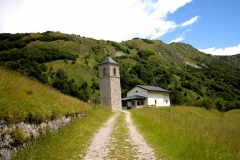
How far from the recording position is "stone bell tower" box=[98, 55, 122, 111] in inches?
1786

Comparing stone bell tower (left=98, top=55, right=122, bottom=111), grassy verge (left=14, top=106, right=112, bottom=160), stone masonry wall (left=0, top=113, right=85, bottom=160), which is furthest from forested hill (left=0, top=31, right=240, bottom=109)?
stone masonry wall (left=0, top=113, right=85, bottom=160)

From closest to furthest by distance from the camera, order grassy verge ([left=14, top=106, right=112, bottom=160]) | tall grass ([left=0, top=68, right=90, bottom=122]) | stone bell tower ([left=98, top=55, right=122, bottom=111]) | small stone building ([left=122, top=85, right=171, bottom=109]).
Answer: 1. tall grass ([left=0, top=68, right=90, bottom=122])
2. grassy verge ([left=14, top=106, right=112, bottom=160])
3. stone bell tower ([left=98, top=55, right=122, bottom=111])
4. small stone building ([left=122, top=85, right=171, bottom=109])

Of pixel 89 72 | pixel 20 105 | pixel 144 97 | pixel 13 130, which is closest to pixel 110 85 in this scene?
pixel 144 97

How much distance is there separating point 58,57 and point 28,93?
105564 millimetres

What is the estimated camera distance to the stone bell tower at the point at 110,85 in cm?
4538

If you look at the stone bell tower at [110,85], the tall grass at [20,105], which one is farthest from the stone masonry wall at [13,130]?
the stone bell tower at [110,85]

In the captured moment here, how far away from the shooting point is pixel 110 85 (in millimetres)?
45375

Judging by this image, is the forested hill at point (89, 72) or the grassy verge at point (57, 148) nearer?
the grassy verge at point (57, 148)

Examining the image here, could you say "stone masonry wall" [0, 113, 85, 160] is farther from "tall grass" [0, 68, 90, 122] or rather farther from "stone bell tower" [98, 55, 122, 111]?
"stone bell tower" [98, 55, 122, 111]

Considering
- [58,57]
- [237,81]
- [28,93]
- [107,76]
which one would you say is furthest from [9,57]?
[237,81]

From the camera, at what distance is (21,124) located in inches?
283

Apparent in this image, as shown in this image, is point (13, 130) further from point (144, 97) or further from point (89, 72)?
point (89, 72)

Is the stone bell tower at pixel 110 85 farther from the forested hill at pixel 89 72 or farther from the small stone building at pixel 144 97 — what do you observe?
the forested hill at pixel 89 72

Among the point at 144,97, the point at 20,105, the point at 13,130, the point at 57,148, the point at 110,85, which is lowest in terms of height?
the point at 57,148
